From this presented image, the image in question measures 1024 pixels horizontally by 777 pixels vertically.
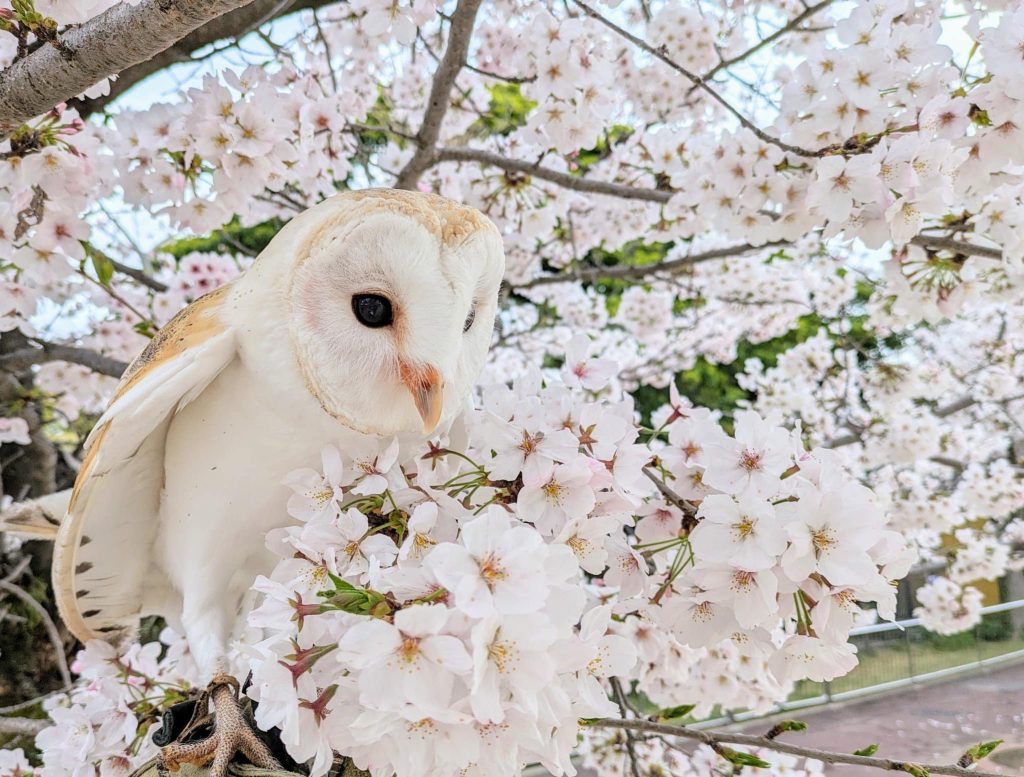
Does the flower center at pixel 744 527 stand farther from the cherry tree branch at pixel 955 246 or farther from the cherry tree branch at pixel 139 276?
the cherry tree branch at pixel 139 276

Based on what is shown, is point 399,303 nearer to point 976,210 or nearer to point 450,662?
point 450,662

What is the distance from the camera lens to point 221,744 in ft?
1.91

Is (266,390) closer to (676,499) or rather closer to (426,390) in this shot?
(426,390)

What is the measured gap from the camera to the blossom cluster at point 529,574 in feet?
1.32

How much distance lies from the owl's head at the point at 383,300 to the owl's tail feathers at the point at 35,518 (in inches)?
19.8

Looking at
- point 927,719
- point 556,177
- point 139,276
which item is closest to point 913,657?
point 927,719

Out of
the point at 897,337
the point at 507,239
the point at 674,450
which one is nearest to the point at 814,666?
the point at 674,450

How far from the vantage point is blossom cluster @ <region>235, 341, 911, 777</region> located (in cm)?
40

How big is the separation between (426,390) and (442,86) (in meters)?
0.85

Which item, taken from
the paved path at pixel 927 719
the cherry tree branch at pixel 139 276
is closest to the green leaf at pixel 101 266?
the cherry tree branch at pixel 139 276

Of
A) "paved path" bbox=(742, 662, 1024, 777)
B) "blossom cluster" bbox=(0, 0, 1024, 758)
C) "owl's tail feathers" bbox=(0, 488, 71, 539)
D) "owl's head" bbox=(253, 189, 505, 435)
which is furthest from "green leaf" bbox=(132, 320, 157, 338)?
"paved path" bbox=(742, 662, 1024, 777)

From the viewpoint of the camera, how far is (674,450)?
0.69m

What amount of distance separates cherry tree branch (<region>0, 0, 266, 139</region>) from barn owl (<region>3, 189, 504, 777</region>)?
18 centimetres

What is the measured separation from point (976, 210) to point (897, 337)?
434 cm
